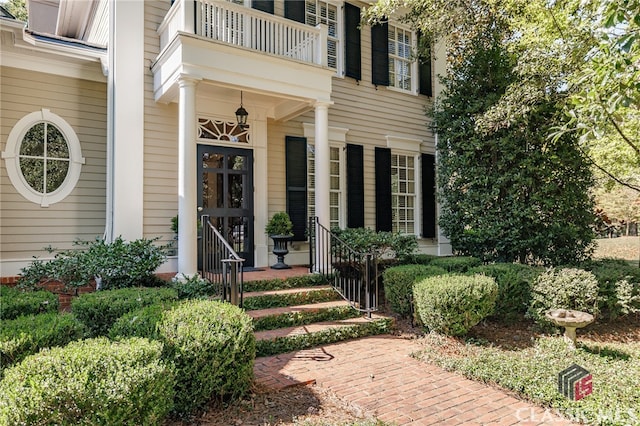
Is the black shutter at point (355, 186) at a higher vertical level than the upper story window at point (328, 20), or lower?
lower

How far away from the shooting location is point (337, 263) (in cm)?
746

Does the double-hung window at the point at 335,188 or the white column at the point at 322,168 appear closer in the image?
the white column at the point at 322,168

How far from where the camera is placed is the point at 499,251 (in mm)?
8445

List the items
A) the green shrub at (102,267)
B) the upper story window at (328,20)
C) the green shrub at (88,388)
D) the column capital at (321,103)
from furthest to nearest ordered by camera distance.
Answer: the upper story window at (328,20)
the column capital at (321,103)
the green shrub at (102,267)
the green shrub at (88,388)

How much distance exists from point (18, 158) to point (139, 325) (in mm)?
4698

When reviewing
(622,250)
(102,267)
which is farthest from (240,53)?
(622,250)

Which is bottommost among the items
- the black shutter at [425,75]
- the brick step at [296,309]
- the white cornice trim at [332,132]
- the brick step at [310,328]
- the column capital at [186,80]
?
the brick step at [310,328]

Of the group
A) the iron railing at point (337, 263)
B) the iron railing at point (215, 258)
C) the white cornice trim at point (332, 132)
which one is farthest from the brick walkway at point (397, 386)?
the white cornice trim at point (332, 132)

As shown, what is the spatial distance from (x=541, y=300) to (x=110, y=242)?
267 inches

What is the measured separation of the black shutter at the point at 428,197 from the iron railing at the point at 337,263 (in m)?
3.35

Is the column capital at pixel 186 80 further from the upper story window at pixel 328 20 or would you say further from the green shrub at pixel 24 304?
the upper story window at pixel 328 20

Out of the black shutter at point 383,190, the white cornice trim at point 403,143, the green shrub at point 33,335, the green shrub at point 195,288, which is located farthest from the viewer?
the white cornice trim at point 403,143

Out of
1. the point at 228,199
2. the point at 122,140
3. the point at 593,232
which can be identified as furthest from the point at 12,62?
the point at 593,232

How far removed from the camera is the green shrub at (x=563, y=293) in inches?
226
